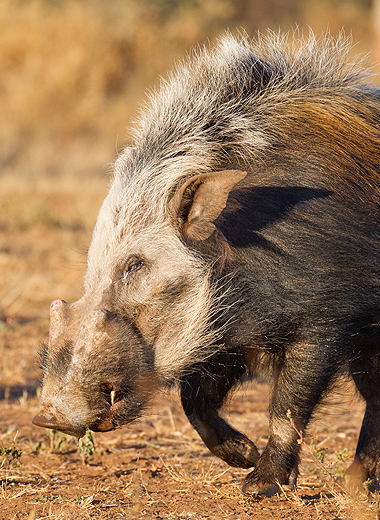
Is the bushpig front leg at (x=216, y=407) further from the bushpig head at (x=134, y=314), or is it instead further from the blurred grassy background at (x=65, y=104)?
the blurred grassy background at (x=65, y=104)

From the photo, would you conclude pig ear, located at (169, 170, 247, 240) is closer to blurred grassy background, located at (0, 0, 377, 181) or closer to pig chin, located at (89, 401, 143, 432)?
pig chin, located at (89, 401, 143, 432)

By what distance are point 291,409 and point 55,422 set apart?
1055 mm

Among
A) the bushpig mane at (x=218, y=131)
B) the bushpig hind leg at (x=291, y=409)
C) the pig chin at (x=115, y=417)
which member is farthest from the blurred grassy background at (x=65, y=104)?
the bushpig hind leg at (x=291, y=409)

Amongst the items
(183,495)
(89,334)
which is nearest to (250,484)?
(183,495)

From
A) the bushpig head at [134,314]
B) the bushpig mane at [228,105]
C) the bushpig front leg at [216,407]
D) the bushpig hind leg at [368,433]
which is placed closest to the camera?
the bushpig head at [134,314]

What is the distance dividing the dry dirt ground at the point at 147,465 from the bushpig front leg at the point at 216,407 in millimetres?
122

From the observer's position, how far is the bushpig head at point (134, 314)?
3125 millimetres

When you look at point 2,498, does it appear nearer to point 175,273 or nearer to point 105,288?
point 105,288

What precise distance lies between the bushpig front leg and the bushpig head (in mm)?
213

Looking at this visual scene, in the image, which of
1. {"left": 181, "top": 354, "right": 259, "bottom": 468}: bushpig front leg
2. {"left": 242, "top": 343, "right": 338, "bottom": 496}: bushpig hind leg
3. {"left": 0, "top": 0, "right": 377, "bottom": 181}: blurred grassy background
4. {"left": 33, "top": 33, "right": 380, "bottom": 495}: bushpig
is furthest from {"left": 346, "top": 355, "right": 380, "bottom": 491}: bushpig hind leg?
{"left": 0, "top": 0, "right": 377, "bottom": 181}: blurred grassy background

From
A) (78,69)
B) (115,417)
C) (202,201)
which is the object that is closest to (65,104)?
(78,69)

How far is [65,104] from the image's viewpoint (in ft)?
50.3

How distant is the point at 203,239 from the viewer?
3.31 metres

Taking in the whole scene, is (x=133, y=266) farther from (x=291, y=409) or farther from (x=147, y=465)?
(x=147, y=465)
